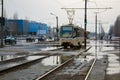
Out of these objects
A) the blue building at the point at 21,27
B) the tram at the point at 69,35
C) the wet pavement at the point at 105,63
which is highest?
the blue building at the point at 21,27

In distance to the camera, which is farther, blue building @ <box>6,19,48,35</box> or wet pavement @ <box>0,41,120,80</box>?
blue building @ <box>6,19,48,35</box>

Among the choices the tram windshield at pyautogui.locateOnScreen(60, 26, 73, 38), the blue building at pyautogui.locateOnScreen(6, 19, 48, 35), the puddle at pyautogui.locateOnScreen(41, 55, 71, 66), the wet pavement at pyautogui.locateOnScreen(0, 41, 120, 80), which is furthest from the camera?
the blue building at pyautogui.locateOnScreen(6, 19, 48, 35)

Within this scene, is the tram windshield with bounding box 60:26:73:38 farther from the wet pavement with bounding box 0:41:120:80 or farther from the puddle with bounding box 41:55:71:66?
the puddle with bounding box 41:55:71:66

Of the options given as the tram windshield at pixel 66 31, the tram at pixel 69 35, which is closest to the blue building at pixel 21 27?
the tram at pixel 69 35

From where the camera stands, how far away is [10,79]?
1551 cm

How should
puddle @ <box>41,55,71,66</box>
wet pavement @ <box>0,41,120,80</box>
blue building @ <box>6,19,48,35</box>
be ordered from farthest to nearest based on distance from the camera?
blue building @ <box>6,19,48,35</box>
puddle @ <box>41,55,71,66</box>
wet pavement @ <box>0,41,120,80</box>

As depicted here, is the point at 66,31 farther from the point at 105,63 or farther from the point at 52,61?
the point at 105,63

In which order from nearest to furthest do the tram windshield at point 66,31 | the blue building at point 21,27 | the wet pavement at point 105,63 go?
the wet pavement at point 105,63, the tram windshield at point 66,31, the blue building at point 21,27

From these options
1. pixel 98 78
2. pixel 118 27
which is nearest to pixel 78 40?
pixel 98 78

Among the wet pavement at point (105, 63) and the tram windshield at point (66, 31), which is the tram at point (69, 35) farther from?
the wet pavement at point (105, 63)

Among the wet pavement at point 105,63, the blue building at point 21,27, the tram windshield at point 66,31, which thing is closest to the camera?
the wet pavement at point 105,63

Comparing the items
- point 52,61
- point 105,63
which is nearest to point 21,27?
point 52,61

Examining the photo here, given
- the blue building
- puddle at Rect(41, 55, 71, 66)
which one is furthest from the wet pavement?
the blue building

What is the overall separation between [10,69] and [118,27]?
14265 centimetres
